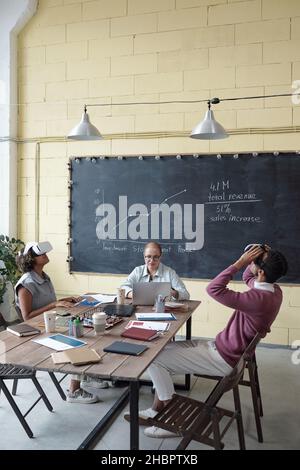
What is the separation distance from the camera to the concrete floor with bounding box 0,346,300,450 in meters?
2.60

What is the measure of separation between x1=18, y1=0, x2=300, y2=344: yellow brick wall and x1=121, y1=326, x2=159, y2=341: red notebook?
2181mm

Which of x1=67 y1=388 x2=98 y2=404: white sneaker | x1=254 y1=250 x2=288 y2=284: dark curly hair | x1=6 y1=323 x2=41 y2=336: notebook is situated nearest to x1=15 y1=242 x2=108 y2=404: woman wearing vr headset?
x1=67 y1=388 x2=98 y2=404: white sneaker

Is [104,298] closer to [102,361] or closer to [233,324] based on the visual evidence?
[233,324]

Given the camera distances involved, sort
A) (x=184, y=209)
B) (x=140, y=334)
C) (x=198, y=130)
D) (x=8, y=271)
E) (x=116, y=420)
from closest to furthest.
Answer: (x=140, y=334) < (x=116, y=420) < (x=198, y=130) < (x=184, y=209) < (x=8, y=271)

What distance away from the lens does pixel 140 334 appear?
250 cm

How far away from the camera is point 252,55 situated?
4445 mm

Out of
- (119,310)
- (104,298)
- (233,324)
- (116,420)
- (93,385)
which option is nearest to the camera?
(233,324)

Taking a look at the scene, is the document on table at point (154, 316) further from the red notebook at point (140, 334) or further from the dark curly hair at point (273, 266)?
the dark curly hair at point (273, 266)

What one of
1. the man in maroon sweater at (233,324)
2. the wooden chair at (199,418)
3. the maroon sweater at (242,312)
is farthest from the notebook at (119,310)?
the wooden chair at (199,418)

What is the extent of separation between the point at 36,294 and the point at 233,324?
4.89 ft

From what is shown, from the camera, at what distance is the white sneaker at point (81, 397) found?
314cm

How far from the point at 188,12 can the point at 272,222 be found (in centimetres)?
242

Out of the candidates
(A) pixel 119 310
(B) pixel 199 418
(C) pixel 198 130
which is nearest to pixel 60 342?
(A) pixel 119 310

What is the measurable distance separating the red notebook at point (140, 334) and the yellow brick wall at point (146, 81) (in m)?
2.18
